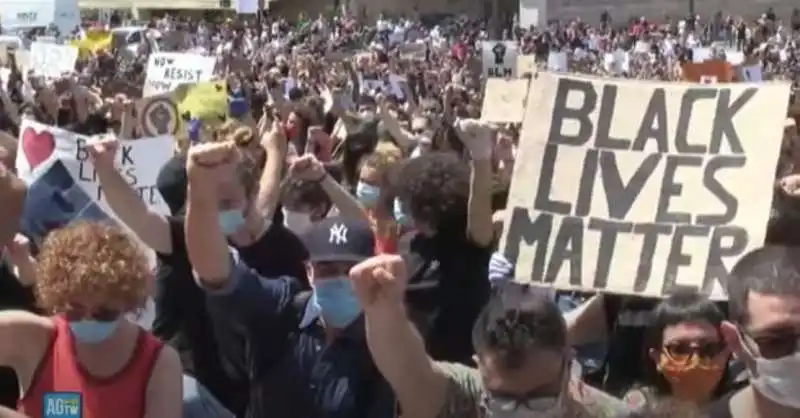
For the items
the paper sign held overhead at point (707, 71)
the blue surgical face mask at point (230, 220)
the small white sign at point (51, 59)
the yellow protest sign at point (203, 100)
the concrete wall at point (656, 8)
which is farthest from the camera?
the concrete wall at point (656, 8)

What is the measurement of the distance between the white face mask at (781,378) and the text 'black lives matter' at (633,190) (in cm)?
75

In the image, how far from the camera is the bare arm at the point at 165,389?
3615mm

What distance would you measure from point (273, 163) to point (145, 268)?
2.22 m

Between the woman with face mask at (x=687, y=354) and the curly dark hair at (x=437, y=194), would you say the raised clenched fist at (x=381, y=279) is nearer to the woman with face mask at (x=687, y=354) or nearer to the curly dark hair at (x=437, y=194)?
the woman with face mask at (x=687, y=354)

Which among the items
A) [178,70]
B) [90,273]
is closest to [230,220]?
[90,273]

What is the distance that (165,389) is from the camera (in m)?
3.63

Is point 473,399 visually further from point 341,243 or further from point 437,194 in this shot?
point 437,194

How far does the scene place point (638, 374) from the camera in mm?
4258

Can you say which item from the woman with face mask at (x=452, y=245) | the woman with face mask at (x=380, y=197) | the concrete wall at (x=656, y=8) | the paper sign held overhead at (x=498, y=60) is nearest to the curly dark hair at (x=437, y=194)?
the woman with face mask at (x=452, y=245)

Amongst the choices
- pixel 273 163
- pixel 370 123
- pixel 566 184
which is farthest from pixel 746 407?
pixel 370 123

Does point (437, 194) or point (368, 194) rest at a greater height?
point (437, 194)

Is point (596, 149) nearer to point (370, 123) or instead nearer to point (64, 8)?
point (370, 123)

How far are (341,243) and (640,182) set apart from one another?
2.75 feet

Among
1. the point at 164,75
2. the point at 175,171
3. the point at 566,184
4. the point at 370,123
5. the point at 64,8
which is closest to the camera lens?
the point at 566,184
